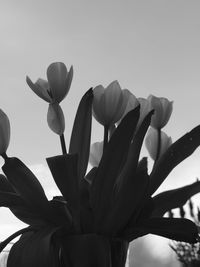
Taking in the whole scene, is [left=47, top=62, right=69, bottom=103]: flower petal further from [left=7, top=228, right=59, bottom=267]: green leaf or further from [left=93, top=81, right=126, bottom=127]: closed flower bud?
[left=7, top=228, right=59, bottom=267]: green leaf

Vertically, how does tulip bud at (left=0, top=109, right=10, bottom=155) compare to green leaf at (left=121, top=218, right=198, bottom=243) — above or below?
above

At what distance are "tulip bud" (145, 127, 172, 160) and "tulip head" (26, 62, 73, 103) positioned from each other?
14 cm

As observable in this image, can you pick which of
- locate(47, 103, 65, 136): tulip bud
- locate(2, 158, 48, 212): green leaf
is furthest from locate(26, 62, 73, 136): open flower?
locate(2, 158, 48, 212): green leaf

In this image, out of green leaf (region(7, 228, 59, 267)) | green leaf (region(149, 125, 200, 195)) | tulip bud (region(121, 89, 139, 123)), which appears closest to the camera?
green leaf (region(7, 228, 59, 267))

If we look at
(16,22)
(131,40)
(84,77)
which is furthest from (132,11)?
(84,77)

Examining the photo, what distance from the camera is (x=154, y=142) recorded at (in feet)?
2.46

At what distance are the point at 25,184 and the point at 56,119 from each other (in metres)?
0.14

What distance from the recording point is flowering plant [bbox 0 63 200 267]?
55 centimetres

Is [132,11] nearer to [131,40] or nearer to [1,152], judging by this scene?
[131,40]

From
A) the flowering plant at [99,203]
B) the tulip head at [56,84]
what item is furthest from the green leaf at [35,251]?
the tulip head at [56,84]

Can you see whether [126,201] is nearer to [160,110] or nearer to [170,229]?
[170,229]

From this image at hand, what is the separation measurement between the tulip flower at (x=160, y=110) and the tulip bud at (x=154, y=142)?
0.07 feet

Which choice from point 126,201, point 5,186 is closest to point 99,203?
point 126,201

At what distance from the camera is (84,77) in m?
1.10
